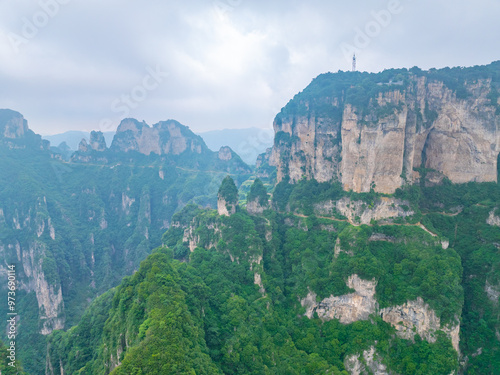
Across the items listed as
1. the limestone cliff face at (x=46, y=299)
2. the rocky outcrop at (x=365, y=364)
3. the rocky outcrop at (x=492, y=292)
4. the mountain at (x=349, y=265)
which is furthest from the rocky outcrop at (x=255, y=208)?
the limestone cliff face at (x=46, y=299)

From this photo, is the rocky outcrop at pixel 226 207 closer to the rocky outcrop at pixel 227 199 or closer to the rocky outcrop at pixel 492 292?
the rocky outcrop at pixel 227 199

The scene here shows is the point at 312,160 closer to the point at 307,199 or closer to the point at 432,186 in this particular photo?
the point at 307,199

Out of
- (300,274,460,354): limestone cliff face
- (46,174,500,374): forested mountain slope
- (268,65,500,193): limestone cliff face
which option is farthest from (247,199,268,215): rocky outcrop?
(300,274,460,354): limestone cliff face

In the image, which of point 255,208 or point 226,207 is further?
point 255,208

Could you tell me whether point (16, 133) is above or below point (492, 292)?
above

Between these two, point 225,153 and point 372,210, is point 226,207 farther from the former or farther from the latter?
point 225,153

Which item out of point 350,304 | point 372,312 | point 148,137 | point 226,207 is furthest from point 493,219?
point 148,137

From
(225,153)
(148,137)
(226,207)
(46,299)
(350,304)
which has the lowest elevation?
(46,299)
